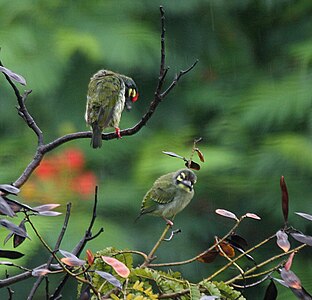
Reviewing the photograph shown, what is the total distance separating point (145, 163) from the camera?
323 centimetres

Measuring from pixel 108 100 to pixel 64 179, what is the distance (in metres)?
1.26

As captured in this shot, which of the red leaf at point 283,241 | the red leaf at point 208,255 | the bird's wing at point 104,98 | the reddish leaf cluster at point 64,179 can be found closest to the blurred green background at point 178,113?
the reddish leaf cluster at point 64,179

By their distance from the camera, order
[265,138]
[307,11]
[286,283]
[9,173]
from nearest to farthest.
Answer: [286,283] < [9,173] < [265,138] < [307,11]

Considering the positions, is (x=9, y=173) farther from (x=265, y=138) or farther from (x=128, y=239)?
(x=265, y=138)

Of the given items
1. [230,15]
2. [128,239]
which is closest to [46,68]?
[128,239]

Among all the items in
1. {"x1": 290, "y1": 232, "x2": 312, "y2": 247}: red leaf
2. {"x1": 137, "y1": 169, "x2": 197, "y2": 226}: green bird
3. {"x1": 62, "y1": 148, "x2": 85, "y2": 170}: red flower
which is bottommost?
{"x1": 62, "y1": 148, "x2": 85, "y2": 170}: red flower

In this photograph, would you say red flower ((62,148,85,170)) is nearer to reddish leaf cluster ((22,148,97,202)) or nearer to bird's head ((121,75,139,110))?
reddish leaf cluster ((22,148,97,202))

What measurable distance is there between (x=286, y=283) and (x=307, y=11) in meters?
2.75

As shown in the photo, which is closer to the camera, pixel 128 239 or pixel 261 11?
pixel 128 239

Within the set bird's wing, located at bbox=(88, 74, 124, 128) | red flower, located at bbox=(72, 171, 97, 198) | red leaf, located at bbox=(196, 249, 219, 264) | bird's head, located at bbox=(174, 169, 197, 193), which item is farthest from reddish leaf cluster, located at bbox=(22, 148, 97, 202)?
red leaf, located at bbox=(196, 249, 219, 264)

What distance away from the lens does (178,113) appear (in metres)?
3.71

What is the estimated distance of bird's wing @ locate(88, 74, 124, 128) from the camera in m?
2.12

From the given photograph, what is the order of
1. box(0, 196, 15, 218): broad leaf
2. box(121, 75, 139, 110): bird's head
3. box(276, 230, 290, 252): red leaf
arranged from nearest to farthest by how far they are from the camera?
box(0, 196, 15, 218): broad leaf
box(276, 230, 290, 252): red leaf
box(121, 75, 139, 110): bird's head

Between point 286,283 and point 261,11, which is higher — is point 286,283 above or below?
below
